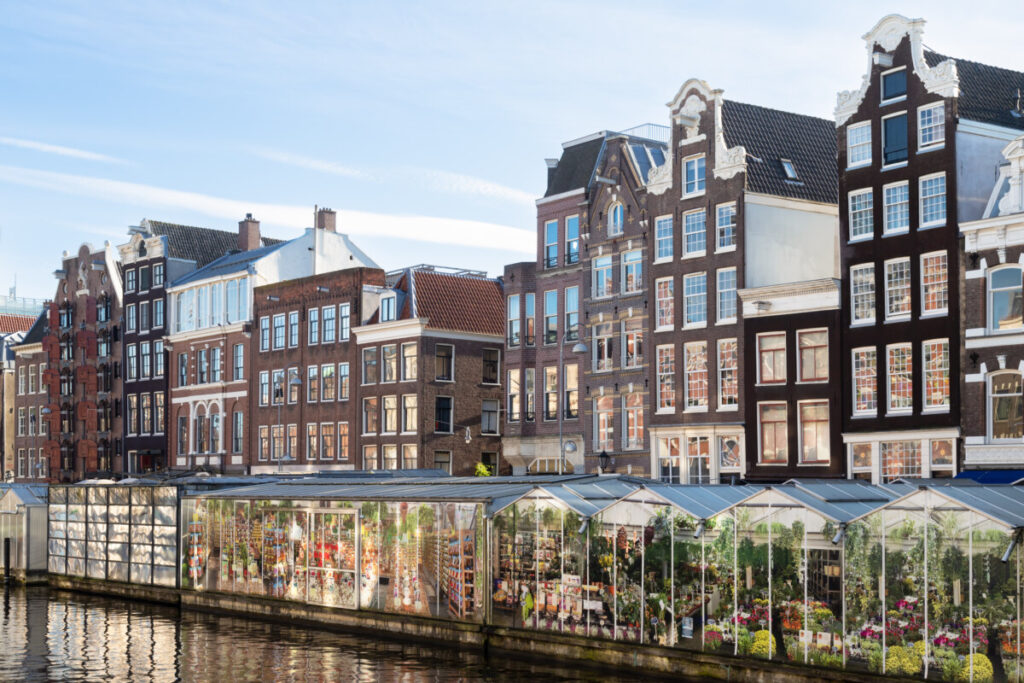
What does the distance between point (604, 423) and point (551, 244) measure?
30.4ft

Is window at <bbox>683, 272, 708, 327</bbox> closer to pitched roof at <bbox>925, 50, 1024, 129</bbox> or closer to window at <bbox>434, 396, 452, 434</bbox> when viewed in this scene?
pitched roof at <bbox>925, 50, 1024, 129</bbox>

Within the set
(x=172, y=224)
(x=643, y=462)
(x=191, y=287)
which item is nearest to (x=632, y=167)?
(x=643, y=462)

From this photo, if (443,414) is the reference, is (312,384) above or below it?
above

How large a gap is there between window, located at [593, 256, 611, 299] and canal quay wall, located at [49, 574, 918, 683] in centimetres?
2200

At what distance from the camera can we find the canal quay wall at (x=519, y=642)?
28172 mm

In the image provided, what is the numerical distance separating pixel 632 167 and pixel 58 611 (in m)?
28.8

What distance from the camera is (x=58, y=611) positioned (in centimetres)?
4569

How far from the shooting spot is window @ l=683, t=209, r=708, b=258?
2158 inches

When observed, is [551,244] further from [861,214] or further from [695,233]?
[861,214]

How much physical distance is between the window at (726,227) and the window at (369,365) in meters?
25.1

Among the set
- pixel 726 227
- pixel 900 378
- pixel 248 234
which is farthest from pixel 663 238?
pixel 248 234

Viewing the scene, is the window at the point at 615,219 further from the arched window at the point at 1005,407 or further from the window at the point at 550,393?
the arched window at the point at 1005,407

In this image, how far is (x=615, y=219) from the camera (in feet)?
196

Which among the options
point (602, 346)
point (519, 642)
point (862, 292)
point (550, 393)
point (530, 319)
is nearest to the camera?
point (519, 642)
